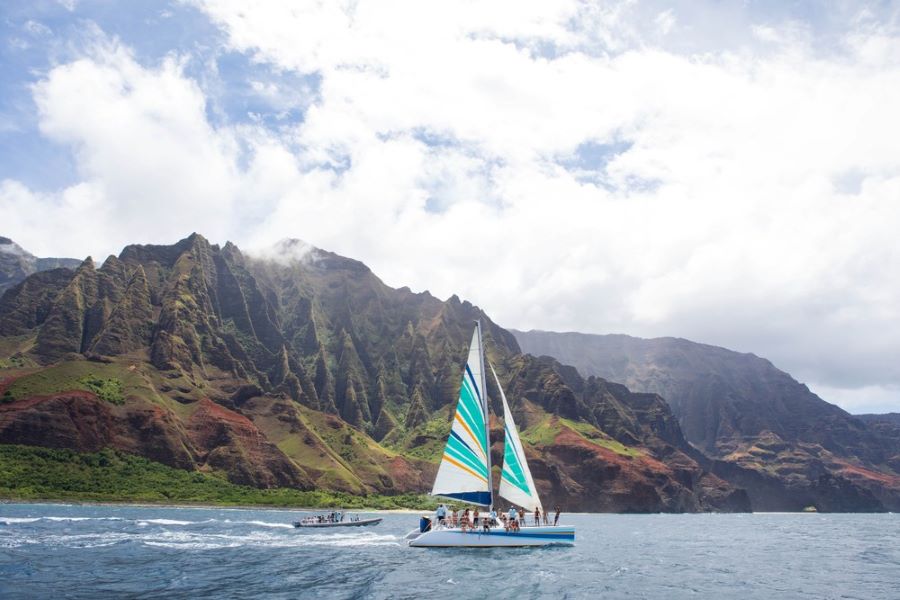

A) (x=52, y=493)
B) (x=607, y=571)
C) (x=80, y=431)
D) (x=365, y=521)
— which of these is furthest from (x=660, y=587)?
(x=80, y=431)

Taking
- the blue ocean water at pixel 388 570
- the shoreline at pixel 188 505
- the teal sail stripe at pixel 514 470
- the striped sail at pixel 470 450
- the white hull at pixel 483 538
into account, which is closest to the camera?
the blue ocean water at pixel 388 570

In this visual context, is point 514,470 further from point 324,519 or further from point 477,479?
point 324,519

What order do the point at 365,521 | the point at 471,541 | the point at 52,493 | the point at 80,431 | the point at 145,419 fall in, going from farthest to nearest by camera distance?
1. the point at 145,419
2. the point at 80,431
3. the point at 52,493
4. the point at 365,521
5. the point at 471,541

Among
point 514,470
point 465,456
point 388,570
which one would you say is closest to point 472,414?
point 465,456

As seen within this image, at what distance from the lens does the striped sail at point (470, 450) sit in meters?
53.3

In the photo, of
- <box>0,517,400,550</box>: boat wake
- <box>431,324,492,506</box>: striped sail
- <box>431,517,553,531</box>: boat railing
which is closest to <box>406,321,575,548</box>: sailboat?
<box>431,324,492,506</box>: striped sail

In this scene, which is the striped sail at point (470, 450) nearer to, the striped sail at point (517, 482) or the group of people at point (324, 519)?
the striped sail at point (517, 482)

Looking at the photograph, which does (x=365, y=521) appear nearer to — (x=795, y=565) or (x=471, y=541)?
(x=471, y=541)

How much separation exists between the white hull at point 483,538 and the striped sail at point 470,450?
2.60 meters

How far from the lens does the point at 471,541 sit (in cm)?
5144

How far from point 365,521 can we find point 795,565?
64.2m

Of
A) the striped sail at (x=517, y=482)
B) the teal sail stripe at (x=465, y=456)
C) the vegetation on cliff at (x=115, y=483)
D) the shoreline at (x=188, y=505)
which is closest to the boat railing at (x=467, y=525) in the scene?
the striped sail at (x=517, y=482)

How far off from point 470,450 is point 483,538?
682 cm

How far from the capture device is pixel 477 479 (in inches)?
2103
